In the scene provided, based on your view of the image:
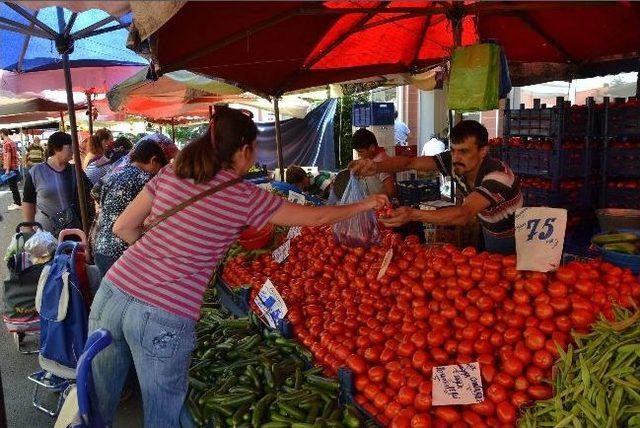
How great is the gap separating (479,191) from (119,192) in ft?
9.24

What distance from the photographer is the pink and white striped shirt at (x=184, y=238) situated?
2.38 metres

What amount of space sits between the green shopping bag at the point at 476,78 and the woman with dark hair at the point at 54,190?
4357mm

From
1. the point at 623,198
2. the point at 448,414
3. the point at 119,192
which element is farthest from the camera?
the point at 623,198

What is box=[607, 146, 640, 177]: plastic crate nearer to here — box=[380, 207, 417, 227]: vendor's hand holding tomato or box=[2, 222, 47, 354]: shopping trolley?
box=[380, 207, 417, 227]: vendor's hand holding tomato

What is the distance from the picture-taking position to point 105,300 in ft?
8.32

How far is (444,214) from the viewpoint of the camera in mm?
3234

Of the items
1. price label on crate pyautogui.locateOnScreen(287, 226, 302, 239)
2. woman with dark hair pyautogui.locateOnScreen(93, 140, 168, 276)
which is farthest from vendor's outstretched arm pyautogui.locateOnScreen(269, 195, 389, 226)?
woman with dark hair pyautogui.locateOnScreen(93, 140, 168, 276)

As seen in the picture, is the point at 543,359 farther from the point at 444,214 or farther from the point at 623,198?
the point at 623,198

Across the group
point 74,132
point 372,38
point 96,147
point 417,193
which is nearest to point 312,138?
point 96,147

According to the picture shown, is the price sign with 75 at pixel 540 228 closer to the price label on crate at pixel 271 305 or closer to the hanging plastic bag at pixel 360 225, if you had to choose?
the hanging plastic bag at pixel 360 225

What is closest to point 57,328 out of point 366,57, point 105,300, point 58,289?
point 58,289

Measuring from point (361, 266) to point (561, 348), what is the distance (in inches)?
64.1

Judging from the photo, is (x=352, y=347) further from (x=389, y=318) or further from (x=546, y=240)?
(x=546, y=240)

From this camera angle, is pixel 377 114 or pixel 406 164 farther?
pixel 377 114
